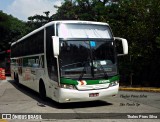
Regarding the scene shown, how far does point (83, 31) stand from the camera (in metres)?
12.0

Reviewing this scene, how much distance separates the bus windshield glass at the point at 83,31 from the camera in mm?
11656

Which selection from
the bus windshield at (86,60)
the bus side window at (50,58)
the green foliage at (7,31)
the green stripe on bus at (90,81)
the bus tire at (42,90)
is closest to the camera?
the green stripe on bus at (90,81)

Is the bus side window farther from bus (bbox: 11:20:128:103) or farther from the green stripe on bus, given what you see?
the green stripe on bus

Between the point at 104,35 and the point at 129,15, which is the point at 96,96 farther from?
the point at 129,15

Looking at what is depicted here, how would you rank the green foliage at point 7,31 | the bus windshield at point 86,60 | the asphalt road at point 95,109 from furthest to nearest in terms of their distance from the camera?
the green foliage at point 7,31
the bus windshield at point 86,60
the asphalt road at point 95,109

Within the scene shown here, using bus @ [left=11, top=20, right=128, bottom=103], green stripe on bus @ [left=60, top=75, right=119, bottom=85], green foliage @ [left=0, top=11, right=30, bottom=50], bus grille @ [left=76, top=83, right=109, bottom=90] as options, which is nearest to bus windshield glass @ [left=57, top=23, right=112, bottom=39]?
bus @ [left=11, top=20, right=128, bottom=103]

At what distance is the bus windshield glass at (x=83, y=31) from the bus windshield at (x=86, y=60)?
0.26 meters

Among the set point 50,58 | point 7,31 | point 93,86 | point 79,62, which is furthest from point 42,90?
point 7,31

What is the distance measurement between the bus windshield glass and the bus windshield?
10.1 inches

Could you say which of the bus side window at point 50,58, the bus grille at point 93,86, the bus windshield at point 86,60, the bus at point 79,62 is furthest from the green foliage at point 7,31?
the bus grille at point 93,86

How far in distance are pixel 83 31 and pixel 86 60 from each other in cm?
117

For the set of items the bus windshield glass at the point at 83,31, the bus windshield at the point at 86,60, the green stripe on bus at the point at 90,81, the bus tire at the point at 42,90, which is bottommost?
the bus tire at the point at 42,90

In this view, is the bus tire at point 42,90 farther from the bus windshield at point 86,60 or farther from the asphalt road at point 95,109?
the bus windshield at point 86,60

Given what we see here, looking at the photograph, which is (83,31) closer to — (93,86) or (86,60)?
A: (86,60)
